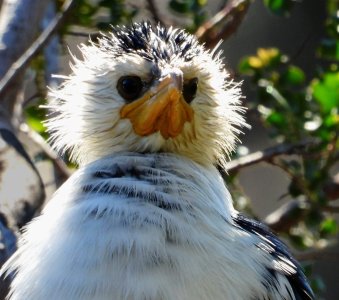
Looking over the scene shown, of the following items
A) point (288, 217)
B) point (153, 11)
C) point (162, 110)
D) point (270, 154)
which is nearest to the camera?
point (162, 110)

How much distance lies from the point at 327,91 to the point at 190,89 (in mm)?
682

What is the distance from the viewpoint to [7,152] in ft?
7.18

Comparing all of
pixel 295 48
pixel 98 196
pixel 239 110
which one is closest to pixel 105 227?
pixel 98 196

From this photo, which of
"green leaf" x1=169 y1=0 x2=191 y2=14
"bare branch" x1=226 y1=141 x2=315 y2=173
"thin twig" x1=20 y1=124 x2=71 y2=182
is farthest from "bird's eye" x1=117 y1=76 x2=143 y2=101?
"green leaf" x1=169 y1=0 x2=191 y2=14

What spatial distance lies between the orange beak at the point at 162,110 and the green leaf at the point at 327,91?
2.27 feet

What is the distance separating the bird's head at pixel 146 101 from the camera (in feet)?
6.33

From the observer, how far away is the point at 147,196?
5.77 feet

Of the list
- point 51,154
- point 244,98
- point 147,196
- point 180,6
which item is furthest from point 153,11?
point 147,196

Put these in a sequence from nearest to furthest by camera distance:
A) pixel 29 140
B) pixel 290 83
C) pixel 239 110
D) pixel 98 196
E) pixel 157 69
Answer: pixel 98 196
pixel 157 69
pixel 239 110
pixel 29 140
pixel 290 83

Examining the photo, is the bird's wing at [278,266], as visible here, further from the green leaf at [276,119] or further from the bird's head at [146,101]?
the green leaf at [276,119]

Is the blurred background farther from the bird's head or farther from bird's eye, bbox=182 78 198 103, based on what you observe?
bird's eye, bbox=182 78 198 103

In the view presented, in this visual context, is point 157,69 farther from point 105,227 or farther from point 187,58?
point 105,227

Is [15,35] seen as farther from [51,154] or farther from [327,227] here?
[327,227]

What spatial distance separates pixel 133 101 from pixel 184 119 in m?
0.11
